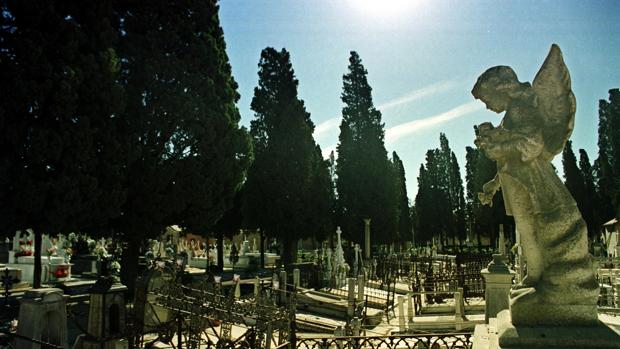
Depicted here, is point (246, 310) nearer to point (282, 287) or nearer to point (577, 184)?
point (282, 287)

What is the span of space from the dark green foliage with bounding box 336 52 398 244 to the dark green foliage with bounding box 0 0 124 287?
2274 cm

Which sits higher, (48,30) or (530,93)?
(48,30)

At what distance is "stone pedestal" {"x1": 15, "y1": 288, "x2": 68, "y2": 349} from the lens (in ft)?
22.1

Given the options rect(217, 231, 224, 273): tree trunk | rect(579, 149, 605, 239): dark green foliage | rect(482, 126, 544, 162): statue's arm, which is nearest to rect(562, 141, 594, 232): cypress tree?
rect(579, 149, 605, 239): dark green foliage

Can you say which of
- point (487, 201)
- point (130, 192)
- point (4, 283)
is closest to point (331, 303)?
point (130, 192)

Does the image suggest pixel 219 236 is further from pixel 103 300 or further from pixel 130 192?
pixel 103 300

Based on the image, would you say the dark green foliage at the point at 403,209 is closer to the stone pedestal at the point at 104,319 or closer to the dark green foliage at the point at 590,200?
the dark green foliage at the point at 590,200

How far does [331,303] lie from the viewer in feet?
48.7

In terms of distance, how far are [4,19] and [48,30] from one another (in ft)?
4.11

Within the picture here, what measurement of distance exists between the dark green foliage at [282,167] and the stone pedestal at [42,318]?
20782mm

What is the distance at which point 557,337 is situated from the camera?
11.5 feet

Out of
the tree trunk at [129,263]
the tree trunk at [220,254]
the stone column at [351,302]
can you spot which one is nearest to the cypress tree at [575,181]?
the tree trunk at [220,254]

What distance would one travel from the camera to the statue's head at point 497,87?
13.5ft

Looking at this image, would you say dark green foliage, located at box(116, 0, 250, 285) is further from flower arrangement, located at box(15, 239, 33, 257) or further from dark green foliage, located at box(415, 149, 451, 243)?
dark green foliage, located at box(415, 149, 451, 243)
